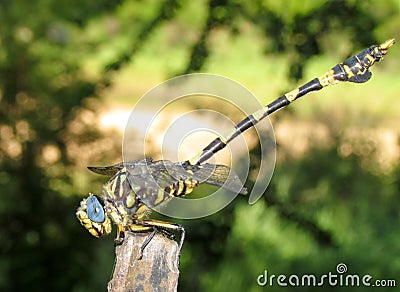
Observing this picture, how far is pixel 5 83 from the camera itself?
192cm

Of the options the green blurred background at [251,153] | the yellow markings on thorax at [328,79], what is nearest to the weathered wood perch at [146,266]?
the yellow markings on thorax at [328,79]

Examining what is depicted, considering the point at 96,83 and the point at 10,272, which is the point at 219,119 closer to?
the point at 96,83

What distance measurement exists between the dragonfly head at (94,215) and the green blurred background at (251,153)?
69 cm

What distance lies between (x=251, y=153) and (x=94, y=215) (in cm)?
71

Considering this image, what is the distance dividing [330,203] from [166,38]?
0.77m

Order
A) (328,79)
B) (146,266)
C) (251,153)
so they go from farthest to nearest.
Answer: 1. (251,153)
2. (328,79)
3. (146,266)

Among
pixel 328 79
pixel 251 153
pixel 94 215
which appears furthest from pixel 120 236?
pixel 251 153

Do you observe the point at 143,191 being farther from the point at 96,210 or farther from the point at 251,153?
the point at 251,153

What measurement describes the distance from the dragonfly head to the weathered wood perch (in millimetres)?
38

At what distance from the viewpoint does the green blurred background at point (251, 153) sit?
145 cm

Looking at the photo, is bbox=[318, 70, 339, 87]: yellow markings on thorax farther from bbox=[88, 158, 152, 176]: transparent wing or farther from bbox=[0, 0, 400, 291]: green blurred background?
bbox=[0, 0, 400, 291]: green blurred background

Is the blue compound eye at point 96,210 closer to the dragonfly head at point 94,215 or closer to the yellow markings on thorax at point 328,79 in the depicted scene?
the dragonfly head at point 94,215

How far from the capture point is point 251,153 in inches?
55.6

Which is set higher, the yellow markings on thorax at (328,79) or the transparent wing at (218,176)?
the yellow markings on thorax at (328,79)
